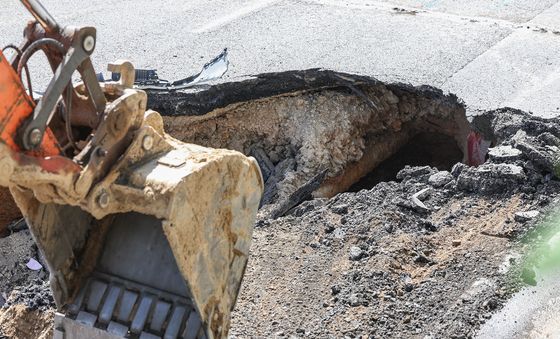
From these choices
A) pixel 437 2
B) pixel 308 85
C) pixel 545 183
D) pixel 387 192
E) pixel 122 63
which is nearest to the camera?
pixel 122 63

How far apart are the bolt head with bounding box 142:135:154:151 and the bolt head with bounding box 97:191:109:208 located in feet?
1.09

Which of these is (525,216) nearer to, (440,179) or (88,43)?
(440,179)

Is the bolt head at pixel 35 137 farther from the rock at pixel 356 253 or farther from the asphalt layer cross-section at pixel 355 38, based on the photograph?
the asphalt layer cross-section at pixel 355 38

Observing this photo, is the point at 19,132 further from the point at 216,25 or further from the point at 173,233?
the point at 216,25

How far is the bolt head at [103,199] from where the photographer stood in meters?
4.05

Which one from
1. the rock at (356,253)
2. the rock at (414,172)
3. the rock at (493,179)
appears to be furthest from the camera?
the rock at (414,172)

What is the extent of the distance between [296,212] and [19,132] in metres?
3.92

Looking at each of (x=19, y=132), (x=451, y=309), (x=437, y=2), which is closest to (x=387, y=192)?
(x=451, y=309)

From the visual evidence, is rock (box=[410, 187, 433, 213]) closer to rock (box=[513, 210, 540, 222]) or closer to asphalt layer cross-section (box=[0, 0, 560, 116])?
rock (box=[513, 210, 540, 222])

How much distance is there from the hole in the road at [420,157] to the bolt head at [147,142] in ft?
16.6

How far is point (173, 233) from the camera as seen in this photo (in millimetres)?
4043

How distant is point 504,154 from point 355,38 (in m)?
3.34

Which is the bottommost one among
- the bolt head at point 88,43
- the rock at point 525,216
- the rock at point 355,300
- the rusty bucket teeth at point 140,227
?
the rusty bucket teeth at point 140,227

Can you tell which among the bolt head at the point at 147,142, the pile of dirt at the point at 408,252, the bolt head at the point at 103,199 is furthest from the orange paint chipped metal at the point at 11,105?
the pile of dirt at the point at 408,252
